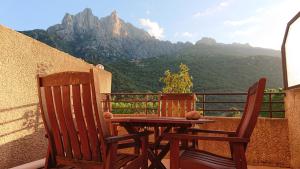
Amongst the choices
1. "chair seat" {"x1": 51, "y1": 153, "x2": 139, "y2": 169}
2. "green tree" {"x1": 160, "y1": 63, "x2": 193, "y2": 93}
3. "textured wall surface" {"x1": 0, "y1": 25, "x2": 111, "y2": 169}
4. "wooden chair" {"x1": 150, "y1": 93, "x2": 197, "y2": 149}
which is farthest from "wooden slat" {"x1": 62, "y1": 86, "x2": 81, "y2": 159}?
"green tree" {"x1": 160, "y1": 63, "x2": 193, "y2": 93}

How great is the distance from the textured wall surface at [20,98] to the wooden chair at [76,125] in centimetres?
217

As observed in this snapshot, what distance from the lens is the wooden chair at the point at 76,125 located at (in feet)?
5.15

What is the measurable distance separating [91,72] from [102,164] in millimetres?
543

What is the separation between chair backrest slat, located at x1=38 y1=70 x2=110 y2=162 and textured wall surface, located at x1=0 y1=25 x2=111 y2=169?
2.18 meters

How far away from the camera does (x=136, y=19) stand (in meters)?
46.1

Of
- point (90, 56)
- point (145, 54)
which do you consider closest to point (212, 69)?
point (90, 56)

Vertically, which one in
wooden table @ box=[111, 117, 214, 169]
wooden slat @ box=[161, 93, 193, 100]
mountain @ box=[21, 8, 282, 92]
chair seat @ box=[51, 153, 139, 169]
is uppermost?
mountain @ box=[21, 8, 282, 92]

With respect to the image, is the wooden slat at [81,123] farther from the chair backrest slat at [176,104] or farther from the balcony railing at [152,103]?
the balcony railing at [152,103]

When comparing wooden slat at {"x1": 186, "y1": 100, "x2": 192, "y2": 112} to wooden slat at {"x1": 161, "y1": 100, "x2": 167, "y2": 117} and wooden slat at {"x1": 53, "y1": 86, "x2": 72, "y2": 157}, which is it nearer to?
wooden slat at {"x1": 161, "y1": 100, "x2": 167, "y2": 117}

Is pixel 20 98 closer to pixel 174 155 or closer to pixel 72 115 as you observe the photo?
pixel 72 115

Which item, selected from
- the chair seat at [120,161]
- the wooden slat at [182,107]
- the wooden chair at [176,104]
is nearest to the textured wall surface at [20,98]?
the wooden chair at [176,104]

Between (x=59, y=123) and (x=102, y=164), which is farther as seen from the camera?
(x=59, y=123)

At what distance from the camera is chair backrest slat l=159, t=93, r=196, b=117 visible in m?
3.53

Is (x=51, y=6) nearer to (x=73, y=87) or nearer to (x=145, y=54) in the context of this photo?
(x=145, y=54)
